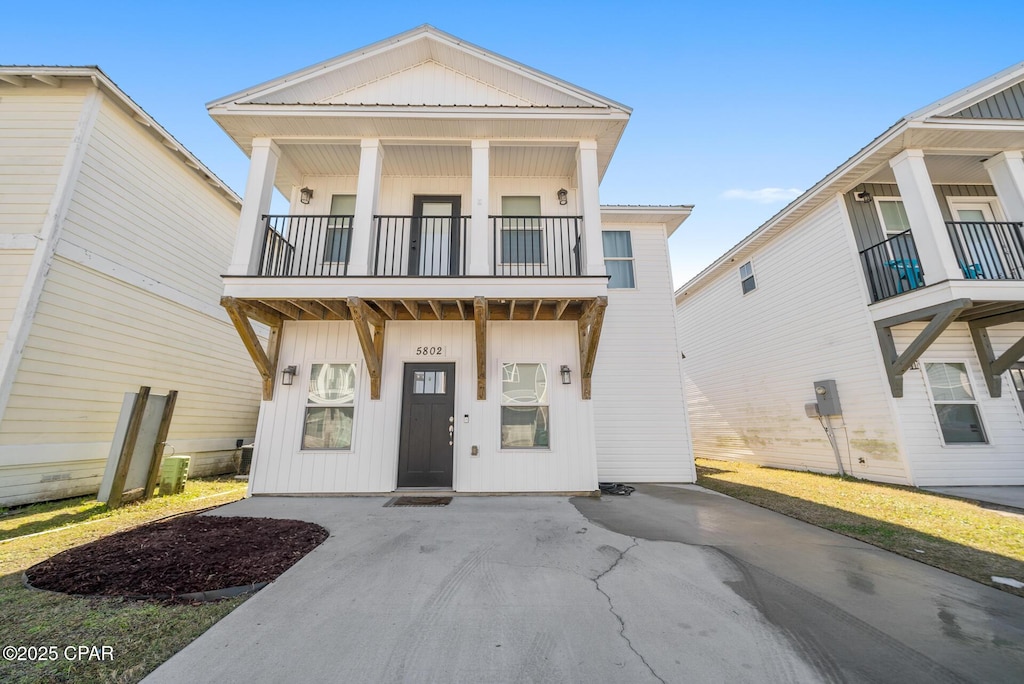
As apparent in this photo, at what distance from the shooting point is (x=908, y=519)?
4672 millimetres

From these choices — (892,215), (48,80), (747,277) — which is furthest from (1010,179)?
(48,80)

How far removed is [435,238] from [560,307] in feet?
9.50

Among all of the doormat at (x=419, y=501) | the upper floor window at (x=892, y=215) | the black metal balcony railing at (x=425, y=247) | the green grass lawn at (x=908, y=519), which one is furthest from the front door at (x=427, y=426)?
the upper floor window at (x=892, y=215)

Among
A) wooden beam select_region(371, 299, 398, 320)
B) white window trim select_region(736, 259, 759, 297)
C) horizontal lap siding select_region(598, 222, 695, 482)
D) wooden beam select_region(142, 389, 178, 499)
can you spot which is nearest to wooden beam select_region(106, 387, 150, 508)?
wooden beam select_region(142, 389, 178, 499)

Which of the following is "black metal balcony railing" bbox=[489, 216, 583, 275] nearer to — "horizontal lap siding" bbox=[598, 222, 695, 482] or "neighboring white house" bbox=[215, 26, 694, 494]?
"neighboring white house" bbox=[215, 26, 694, 494]

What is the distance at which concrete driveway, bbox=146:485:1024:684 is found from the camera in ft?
6.38

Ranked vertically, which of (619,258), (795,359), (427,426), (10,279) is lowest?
(427,426)

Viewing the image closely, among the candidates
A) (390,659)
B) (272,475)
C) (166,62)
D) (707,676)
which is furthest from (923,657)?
(166,62)

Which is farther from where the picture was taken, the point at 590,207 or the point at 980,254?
the point at 980,254

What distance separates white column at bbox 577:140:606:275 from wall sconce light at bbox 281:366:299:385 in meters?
5.18

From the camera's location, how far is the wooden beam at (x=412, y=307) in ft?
18.7

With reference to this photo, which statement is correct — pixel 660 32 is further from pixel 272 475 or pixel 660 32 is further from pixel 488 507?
pixel 272 475

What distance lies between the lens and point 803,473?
8555 millimetres

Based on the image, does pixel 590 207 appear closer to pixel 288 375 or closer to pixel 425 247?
pixel 425 247
